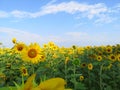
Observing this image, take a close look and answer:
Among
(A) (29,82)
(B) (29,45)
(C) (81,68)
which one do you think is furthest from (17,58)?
(A) (29,82)

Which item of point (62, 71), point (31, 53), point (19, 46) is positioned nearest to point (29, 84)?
point (31, 53)

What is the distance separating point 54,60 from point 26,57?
5.17ft

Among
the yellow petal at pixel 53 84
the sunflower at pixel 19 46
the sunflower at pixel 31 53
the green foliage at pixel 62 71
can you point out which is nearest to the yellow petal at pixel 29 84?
the yellow petal at pixel 53 84

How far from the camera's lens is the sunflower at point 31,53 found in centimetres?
450

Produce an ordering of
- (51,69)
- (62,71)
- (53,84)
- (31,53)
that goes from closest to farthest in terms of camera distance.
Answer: (53,84)
(31,53)
(51,69)
(62,71)

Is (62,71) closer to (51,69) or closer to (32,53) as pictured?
(51,69)

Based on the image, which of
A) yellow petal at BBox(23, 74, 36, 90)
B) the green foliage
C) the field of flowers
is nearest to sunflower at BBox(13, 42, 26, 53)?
the field of flowers

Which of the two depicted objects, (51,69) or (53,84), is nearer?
(53,84)

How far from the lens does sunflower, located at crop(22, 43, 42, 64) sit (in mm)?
4500

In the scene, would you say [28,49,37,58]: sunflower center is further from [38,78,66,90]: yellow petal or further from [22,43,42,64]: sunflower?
[38,78,66,90]: yellow petal

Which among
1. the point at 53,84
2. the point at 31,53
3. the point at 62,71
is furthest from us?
the point at 62,71

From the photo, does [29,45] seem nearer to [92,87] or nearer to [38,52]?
[38,52]

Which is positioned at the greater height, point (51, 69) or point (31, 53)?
point (31, 53)

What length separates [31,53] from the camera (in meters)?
4.57
